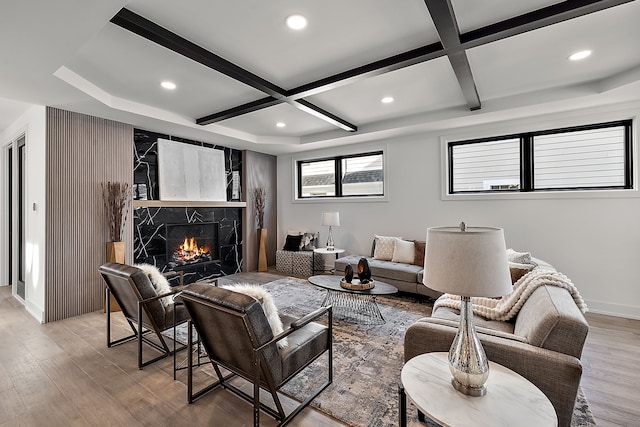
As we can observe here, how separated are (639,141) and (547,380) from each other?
3.85 m

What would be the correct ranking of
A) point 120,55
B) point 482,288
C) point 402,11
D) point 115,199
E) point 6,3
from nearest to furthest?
point 482,288 → point 6,3 → point 402,11 → point 120,55 → point 115,199

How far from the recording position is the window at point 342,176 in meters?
5.84

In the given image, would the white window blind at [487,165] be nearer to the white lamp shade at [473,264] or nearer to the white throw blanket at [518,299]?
the white throw blanket at [518,299]

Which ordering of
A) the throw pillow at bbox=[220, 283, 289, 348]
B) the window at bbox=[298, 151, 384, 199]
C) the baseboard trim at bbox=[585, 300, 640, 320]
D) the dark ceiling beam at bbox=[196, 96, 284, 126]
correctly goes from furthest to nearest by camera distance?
the window at bbox=[298, 151, 384, 199] → the dark ceiling beam at bbox=[196, 96, 284, 126] → the baseboard trim at bbox=[585, 300, 640, 320] → the throw pillow at bbox=[220, 283, 289, 348]

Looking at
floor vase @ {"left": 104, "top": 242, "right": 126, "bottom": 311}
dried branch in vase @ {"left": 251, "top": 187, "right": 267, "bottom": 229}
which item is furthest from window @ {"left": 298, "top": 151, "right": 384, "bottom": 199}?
floor vase @ {"left": 104, "top": 242, "right": 126, "bottom": 311}

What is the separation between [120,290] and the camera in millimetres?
2746

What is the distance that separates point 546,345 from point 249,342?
167 centimetres

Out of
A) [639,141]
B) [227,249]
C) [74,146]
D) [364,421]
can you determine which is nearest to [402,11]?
[364,421]

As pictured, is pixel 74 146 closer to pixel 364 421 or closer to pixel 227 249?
pixel 227 249

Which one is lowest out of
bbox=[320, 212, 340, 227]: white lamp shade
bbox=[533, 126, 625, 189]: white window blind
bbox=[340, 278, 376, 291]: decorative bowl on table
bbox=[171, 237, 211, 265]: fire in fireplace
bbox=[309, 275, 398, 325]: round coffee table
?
bbox=[309, 275, 398, 325]: round coffee table

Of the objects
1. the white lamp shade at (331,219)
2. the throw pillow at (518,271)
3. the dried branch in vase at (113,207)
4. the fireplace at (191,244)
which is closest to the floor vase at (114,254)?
the dried branch in vase at (113,207)

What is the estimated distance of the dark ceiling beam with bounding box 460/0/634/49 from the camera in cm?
201

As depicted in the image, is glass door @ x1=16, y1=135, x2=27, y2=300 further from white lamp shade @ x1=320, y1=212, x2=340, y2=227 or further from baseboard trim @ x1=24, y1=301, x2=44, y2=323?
white lamp shade @ x1=320, y1=212, x2=340, y2=227

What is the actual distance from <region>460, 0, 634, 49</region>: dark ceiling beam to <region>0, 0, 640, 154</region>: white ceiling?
0.06 m
